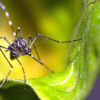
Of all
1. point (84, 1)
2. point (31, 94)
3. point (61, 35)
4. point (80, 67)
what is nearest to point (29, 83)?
point (31, 94)

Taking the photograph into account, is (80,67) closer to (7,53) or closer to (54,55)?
(54,55)

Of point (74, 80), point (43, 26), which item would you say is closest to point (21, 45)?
point (43, 26)

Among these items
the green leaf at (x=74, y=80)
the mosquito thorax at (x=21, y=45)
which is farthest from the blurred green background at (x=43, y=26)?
the green leaf at (x=74, y=80)

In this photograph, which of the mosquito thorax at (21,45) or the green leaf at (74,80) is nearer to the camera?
the green leaf at (74,80)

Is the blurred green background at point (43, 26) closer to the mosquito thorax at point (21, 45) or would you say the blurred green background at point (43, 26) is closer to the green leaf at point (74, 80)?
the mosquito thorax at point (21, 45)

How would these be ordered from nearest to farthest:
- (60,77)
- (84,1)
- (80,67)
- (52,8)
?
1. (80,67)
2. (60,77)
3. (84,1)
4. (52,8)

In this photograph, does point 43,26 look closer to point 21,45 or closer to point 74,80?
point 21,45
